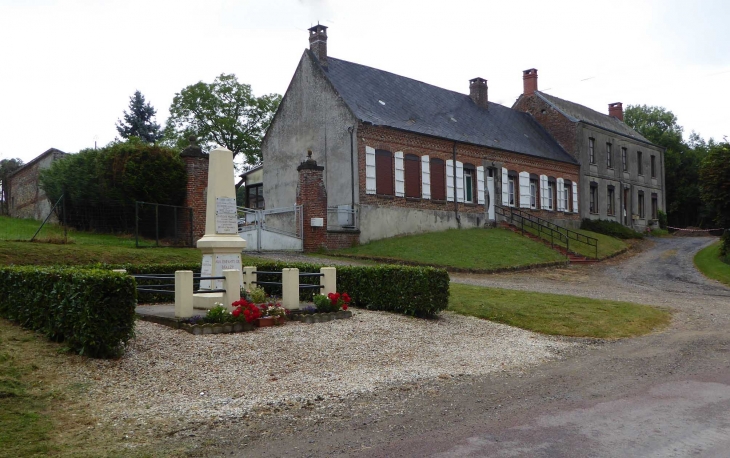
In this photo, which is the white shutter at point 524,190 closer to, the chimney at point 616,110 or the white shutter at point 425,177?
the white shutter at point 425,177

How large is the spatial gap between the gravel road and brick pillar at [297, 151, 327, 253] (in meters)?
13.8

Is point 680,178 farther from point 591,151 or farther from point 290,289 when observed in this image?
point 290,289

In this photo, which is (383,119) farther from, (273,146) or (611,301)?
(611,301)

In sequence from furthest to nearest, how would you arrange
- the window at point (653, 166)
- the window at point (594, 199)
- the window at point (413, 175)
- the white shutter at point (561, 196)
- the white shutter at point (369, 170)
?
1. the window at point (653, 166)
2. the window at point (594, 199)
3. the white shutter at point (561, 196)
4. the window at point (413, 175)
5. the white shutter at point (369, 170)

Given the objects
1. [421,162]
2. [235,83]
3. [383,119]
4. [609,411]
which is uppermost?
[235,83]

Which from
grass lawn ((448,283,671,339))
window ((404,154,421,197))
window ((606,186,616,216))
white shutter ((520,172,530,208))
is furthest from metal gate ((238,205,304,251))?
window ((606,186,616,216))

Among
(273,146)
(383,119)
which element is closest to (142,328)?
(383,119)

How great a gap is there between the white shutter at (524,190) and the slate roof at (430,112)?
4.28 feet

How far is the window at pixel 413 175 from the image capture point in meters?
27.4

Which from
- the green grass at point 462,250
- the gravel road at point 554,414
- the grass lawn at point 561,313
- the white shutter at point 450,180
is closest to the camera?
the gravel road at point 554,414

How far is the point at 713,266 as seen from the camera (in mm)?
23359

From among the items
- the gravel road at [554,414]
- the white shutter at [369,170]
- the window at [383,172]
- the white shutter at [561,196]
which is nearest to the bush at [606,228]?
the white shutter at [561,196]

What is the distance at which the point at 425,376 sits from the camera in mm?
7840

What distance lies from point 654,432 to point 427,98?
28.0 m
